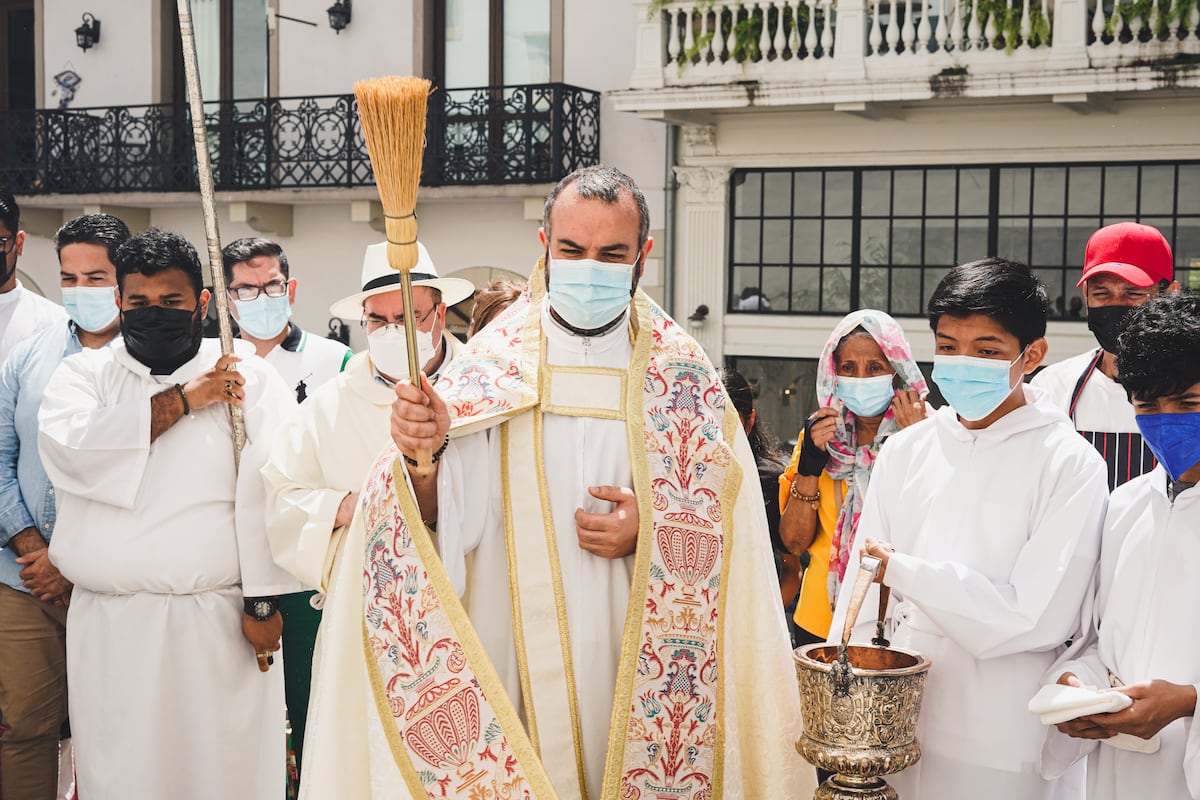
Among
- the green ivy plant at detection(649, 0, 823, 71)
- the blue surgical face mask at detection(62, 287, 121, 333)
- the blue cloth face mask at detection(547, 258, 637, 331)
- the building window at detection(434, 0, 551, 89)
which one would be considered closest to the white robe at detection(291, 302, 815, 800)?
the blue cloth face mask at detection(547, 258, 637, 331)

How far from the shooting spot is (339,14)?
16250mm

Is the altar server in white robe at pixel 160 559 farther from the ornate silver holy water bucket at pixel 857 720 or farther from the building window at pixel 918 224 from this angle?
the building window at pixel 918 224

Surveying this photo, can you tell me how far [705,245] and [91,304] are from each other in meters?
10.6

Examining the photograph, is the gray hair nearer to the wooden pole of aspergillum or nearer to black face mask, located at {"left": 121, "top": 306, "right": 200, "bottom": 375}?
the wooden pole of aspergillum

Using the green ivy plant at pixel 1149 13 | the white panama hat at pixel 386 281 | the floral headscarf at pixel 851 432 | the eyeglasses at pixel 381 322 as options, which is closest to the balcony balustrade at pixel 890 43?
the green ivy plant at pixel 1149 13

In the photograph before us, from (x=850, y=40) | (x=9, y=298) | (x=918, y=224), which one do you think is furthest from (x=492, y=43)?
(x=9, y=298)

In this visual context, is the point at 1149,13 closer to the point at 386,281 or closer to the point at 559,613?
the point at 386,281

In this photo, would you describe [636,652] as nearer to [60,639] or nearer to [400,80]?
[400,80]

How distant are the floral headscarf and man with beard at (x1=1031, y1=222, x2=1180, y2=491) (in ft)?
1.48

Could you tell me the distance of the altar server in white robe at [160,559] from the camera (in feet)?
14.3

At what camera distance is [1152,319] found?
3.10 meters

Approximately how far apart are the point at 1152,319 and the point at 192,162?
611 inches

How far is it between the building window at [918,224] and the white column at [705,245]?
220 mm

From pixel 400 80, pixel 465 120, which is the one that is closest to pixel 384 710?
pixel 400 80
